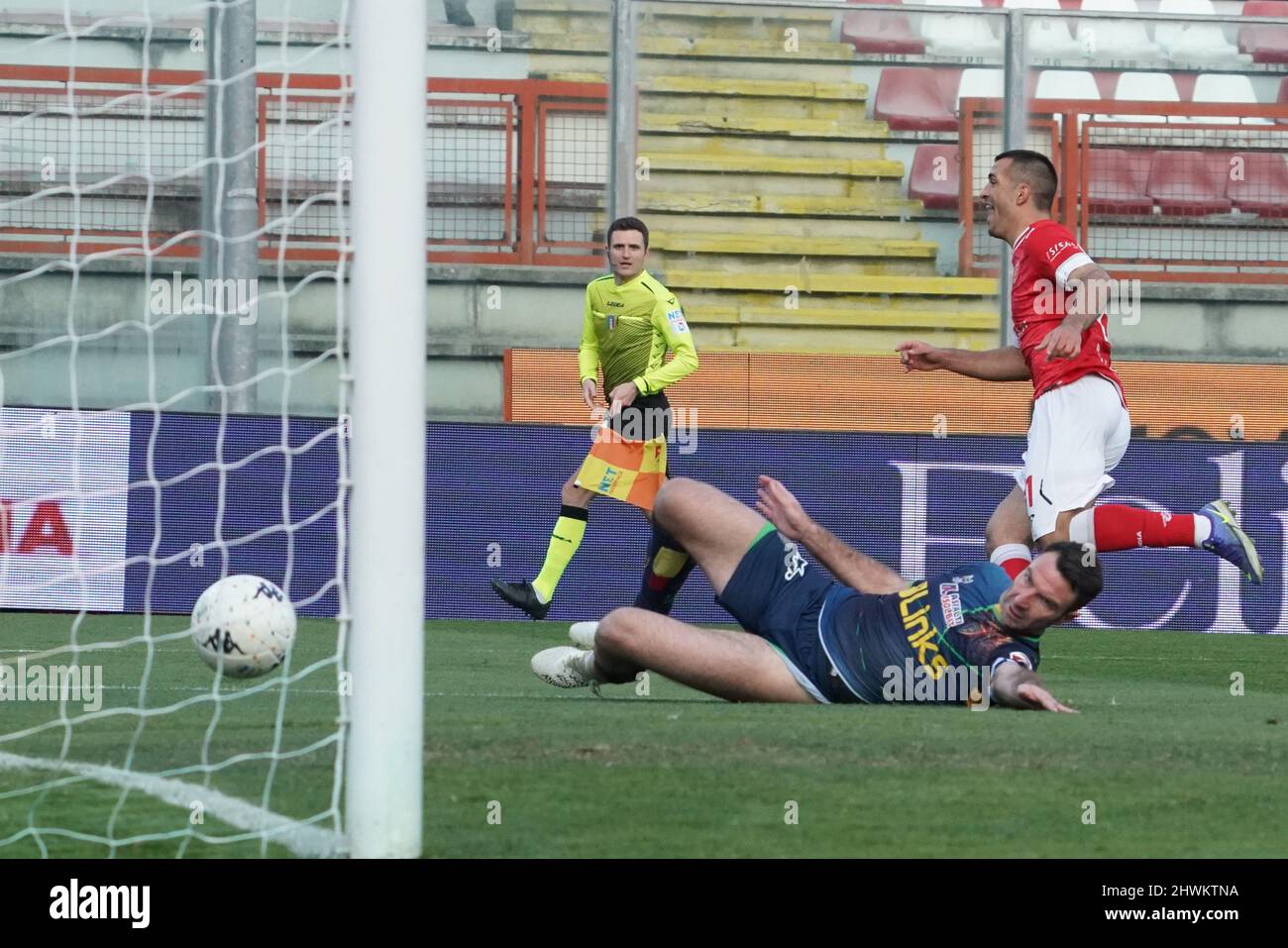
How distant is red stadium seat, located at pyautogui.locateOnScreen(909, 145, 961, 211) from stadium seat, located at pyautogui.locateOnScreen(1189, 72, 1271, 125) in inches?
63.0

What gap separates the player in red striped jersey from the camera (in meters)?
7.30

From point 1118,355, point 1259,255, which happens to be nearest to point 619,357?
point 1118,355

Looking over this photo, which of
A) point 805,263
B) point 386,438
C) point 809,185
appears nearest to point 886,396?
point 805,263

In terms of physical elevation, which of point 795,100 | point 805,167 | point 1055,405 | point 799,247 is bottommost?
point 1055,405

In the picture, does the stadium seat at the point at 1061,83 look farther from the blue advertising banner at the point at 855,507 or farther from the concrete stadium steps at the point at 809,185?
the blue advertising banner at the point at 855,507

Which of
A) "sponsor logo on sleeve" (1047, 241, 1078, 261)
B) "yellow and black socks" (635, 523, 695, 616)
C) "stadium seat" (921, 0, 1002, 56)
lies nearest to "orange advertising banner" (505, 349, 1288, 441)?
"stadium seat" (921, 0, 1002, 56)

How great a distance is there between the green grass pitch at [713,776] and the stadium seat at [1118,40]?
7.50m

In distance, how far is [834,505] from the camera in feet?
36.4

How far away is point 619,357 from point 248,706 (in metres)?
3.95

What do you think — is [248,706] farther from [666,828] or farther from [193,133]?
[193,133]

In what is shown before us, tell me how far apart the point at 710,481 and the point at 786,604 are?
526cm

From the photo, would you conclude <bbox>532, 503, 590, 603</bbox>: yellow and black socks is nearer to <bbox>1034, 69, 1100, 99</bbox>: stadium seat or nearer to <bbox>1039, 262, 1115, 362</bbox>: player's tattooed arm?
<bbox>1039, 262, 1115, 362</bbox>: player's tattooed arm

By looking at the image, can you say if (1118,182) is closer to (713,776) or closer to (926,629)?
(926,629)

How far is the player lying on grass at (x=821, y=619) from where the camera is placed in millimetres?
5641
